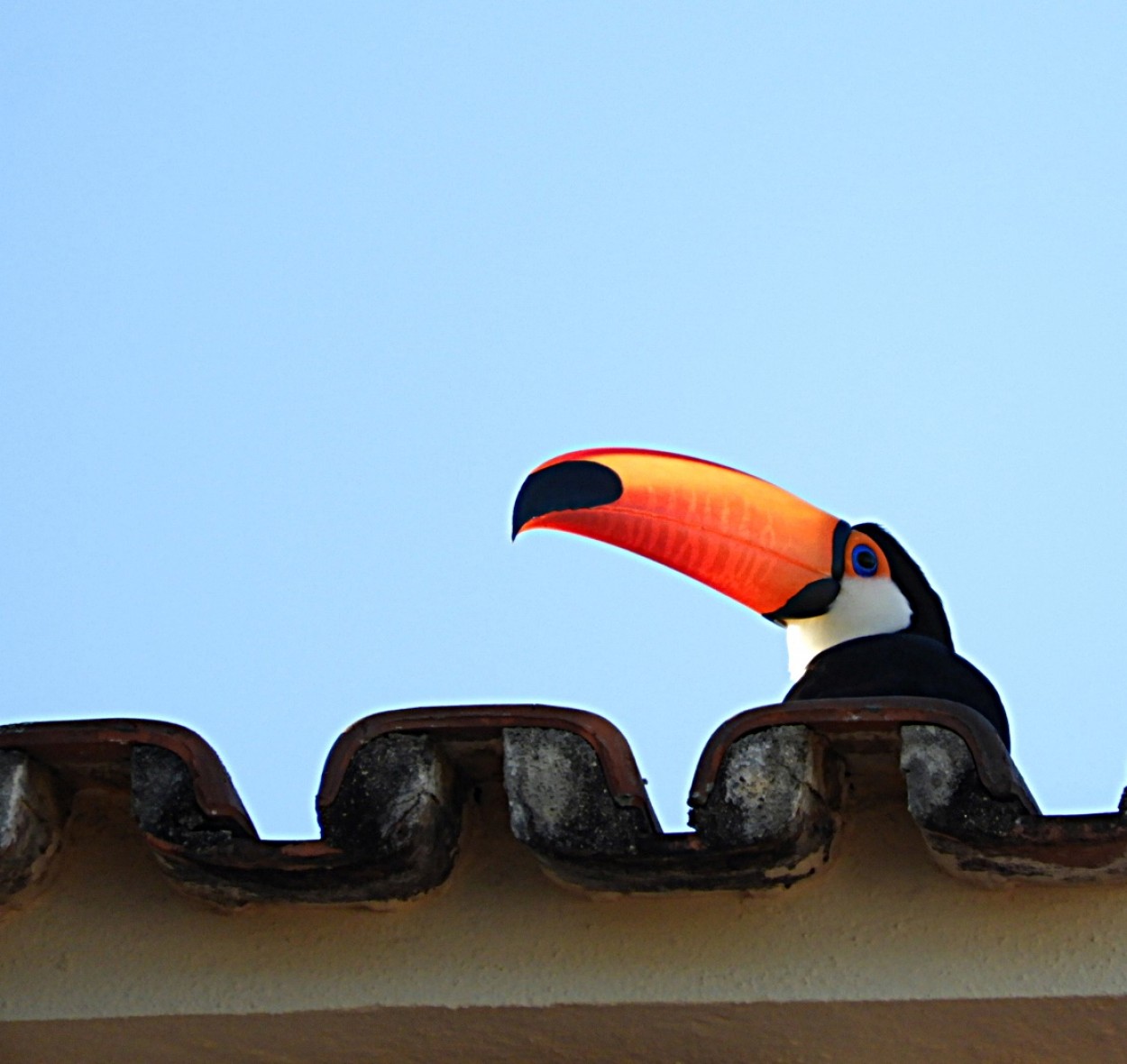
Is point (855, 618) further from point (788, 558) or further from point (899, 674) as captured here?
point (899, 674)

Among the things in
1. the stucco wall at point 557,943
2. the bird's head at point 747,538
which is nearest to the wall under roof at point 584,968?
the stucco wall at point 557,943

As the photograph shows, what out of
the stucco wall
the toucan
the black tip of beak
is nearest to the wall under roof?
the stucco wall

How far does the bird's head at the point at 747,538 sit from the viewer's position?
6328 millimetres

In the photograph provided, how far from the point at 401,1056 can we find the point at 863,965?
0.73 metres

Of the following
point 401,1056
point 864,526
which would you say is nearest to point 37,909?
point 401,1056

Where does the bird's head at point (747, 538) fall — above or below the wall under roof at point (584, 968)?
above

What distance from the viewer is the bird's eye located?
7.24m

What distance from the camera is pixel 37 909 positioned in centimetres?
356

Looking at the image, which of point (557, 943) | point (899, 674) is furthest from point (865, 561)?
point (557, 943)

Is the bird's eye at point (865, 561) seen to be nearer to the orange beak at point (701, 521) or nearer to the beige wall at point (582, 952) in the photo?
the orange beak at point (701, 521)

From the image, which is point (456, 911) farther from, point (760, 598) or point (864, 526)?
point (864, 526)

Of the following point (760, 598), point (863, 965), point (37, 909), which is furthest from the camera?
point (760, 598)

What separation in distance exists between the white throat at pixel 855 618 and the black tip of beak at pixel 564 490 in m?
1.08

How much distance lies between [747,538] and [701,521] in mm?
230
